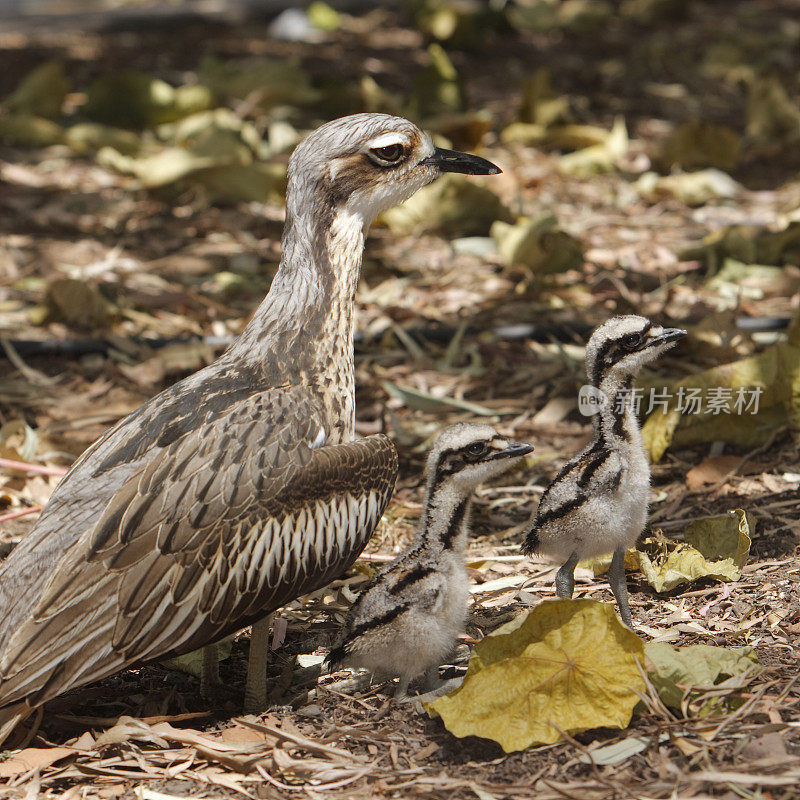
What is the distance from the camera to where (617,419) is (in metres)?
4.10

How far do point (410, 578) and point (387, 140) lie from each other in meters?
1.56

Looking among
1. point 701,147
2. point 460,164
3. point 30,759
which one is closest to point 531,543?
point 460,164

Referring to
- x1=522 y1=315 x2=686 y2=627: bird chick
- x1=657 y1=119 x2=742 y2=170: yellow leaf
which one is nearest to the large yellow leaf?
x1=522 y1=315 x2=686 y2=627: bird chick

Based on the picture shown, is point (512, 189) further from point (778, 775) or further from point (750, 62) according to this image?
point (778, 775)

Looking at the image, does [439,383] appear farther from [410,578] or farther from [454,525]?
[410,578]

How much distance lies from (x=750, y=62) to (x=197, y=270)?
7.08m

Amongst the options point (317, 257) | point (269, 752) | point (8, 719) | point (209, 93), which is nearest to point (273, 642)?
point (269, 752)

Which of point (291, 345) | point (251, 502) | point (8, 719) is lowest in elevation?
point (8, 719)

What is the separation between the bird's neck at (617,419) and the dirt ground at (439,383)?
0.61 meters

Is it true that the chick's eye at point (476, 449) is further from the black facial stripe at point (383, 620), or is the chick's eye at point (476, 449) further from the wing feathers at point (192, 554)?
the black facial stripe at point (383, 620)

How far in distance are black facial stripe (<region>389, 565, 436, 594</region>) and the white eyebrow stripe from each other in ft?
4.94

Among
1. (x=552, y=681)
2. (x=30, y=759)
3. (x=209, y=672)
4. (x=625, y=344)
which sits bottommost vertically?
(x=209, y=672)

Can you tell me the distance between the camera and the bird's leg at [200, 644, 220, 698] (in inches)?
159

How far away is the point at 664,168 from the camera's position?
29.6 feet
